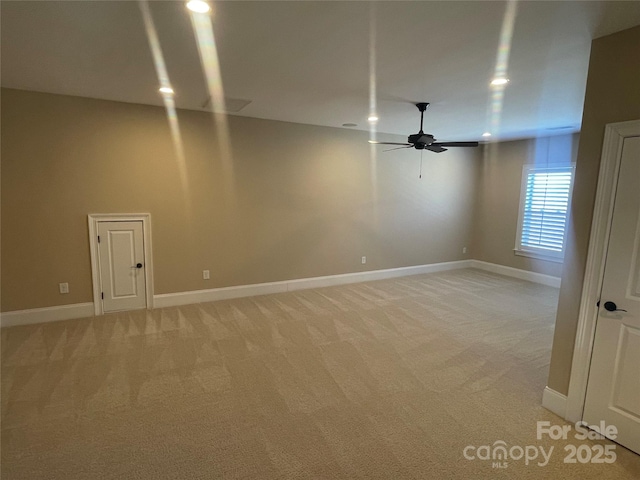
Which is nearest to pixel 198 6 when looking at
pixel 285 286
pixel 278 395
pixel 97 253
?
pixel 278 395

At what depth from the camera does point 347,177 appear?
604 cm

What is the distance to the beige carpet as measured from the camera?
6.97 feet

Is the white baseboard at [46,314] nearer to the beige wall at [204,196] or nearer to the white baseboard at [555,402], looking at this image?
the beige wall at [204,196]

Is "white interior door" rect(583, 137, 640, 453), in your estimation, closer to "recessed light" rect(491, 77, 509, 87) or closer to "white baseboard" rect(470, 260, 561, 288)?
"recessed light" rect(491, 77, 509, 87)

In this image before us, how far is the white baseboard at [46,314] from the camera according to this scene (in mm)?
4047

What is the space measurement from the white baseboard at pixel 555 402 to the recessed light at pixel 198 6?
12.0 feet

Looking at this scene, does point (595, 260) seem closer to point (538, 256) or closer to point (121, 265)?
point (538, 256)

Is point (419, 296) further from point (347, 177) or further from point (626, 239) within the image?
point (626, 239)

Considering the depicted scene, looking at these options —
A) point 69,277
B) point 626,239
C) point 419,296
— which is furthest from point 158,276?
point 626,239

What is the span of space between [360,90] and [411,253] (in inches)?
161

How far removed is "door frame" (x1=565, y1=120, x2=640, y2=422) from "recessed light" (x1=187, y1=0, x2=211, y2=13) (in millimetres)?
2690

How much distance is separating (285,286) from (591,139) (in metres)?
4.43

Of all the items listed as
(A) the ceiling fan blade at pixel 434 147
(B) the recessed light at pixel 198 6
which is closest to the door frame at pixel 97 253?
(B) the recessed light at pixel 198 6

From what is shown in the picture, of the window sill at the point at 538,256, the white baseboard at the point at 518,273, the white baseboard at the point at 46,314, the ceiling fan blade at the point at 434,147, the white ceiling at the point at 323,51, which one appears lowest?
the white baseboard at the point at 46,314
